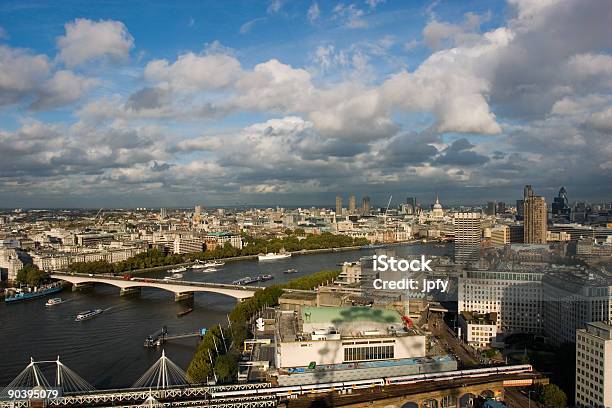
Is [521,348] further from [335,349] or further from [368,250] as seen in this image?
[368,250]

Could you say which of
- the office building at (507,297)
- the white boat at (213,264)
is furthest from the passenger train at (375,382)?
the white boat at (213,264)

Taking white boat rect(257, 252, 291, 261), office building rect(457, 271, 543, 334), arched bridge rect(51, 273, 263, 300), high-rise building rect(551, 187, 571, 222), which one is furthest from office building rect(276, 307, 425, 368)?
high-rise building rect(551, 187, 571, 222)

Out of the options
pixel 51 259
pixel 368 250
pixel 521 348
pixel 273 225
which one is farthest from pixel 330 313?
pixel 273 225

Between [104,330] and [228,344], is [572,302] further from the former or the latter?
[104,330]

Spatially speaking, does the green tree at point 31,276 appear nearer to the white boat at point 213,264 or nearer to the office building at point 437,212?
the white boat at point 213,264

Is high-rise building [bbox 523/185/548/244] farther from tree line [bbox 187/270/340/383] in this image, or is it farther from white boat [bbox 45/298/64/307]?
white boat [bbox 45/298/64/307]

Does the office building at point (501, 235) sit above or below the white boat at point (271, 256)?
above

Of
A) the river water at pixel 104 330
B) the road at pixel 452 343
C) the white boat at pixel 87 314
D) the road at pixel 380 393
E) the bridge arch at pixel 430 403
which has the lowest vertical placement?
the river water at pixel 104 330

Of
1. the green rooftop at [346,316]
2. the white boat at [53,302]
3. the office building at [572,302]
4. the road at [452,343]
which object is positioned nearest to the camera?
the green rooftop at [346,316]
